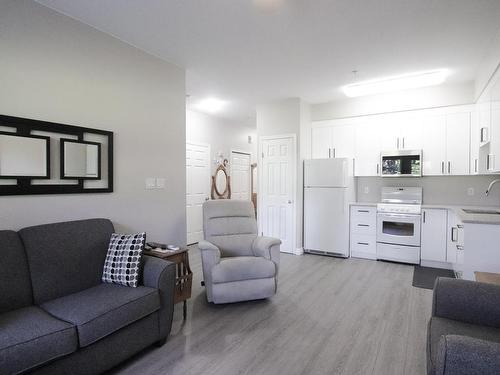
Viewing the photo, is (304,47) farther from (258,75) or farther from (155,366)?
(155,366)

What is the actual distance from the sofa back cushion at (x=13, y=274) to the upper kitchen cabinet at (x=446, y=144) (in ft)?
16.2

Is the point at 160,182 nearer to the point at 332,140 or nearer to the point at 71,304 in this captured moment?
the point at 71,304

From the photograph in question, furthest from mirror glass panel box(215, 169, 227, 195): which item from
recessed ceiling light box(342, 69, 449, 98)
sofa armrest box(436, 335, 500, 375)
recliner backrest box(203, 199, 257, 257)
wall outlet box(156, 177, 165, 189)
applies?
sofa armrest box(436, 335, 500, 375)

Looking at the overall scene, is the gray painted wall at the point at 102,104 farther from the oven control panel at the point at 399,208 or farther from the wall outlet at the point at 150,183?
the oven control panel at the point at 399,208

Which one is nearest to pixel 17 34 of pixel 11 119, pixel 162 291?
pixel 11 119

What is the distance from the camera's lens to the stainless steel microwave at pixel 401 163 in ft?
14.7

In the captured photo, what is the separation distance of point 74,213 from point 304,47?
2792 mm

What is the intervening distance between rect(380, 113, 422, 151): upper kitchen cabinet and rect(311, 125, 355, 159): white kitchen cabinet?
0.50m

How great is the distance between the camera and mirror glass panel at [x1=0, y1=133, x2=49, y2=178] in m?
2.13

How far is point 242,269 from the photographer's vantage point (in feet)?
9.55

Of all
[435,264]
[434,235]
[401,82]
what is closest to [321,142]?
[401,82]

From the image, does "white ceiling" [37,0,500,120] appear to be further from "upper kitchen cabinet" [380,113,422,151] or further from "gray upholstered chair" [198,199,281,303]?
"gray upholstered chair" [198,199,281,303]

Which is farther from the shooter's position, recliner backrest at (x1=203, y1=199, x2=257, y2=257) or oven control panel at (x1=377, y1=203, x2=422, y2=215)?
oven control panel at (x1=377, y1=203, x2=422, y2=215)

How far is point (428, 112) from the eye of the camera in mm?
4430
